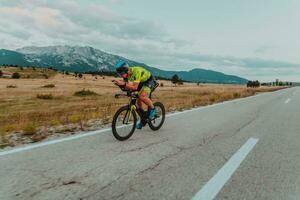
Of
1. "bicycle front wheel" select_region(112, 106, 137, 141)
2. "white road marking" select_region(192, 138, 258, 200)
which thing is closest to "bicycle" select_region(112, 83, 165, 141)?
"bicycle front wheel" select_region(112, 106, 137, 141)

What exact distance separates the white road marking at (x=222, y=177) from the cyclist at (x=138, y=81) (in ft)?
8.49

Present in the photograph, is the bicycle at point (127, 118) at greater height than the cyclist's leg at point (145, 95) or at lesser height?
lesser

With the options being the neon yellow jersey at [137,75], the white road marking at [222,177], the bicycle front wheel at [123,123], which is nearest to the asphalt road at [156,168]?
the white road marking at [222,177]

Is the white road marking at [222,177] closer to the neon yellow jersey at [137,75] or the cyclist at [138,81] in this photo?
the cyclist at [138,81]

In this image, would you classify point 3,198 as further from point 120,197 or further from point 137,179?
point 137,179

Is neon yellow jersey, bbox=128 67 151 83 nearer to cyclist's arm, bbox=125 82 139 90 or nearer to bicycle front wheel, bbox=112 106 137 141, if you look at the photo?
cyclist's arm, bbox=125 82 139 90

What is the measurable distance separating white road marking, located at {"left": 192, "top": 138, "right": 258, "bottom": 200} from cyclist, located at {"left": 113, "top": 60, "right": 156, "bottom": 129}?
2.59 meters

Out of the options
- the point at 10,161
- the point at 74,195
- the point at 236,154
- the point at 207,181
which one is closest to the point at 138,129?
the point at 236,154

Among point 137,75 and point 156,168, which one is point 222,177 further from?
point 137,75

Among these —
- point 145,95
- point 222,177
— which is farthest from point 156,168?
point 145,95

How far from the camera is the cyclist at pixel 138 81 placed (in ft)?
25.4

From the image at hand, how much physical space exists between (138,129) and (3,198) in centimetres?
533

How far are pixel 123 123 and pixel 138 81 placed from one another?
995mm

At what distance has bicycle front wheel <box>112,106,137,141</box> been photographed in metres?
7.52
